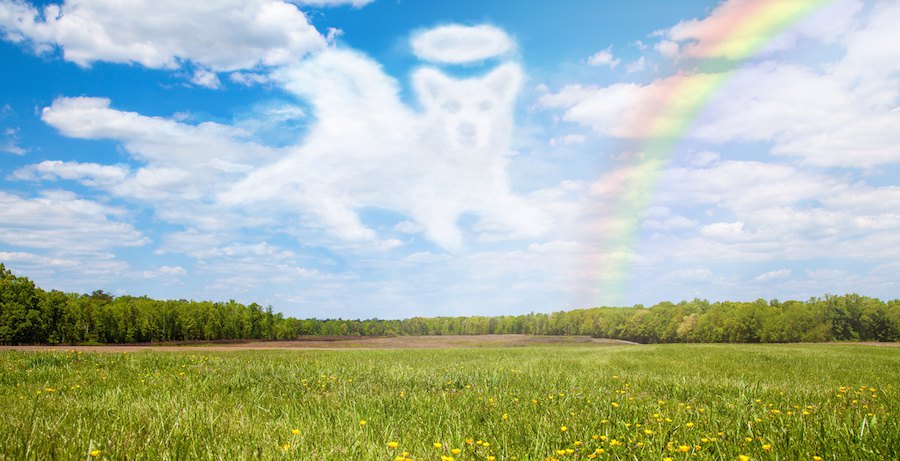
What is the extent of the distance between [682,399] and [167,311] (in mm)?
98281

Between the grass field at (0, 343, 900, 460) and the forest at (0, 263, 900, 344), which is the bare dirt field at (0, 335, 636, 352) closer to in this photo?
the forest at (0, 263, 900, 344)

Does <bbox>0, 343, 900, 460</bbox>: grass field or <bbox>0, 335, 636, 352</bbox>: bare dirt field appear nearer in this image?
<bbox>0, 343, 900, 460</bbox>: grass field

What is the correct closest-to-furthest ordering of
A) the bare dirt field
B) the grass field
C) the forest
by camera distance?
the grass field
the bare dirt field
the forest

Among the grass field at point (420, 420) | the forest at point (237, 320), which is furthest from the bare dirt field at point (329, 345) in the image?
the grass field at point (420, 420)

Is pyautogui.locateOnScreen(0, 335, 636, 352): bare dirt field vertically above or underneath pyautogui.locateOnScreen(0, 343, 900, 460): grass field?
underneath

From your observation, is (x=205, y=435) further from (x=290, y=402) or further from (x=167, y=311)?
(x=167, y=311)

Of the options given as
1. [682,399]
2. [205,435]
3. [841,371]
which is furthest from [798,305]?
[205,435]

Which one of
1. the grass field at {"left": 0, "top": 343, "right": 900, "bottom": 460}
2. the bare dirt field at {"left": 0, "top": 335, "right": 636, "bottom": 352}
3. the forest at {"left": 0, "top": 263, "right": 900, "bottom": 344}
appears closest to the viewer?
the grass field at {"left": 0, "top": 343, "right": 900, "bottom": 460}

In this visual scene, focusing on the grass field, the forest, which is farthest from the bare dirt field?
the grass field

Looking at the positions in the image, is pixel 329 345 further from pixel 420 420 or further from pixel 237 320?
pixel 420 420

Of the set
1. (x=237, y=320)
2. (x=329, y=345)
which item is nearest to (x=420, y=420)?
(x=329, y=345)

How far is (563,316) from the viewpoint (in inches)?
6348

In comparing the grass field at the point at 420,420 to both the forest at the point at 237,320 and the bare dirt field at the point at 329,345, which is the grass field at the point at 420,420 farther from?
the forest at the point at 237,320

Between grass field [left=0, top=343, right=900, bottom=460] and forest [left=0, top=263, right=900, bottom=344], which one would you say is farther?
forest [left=0, top=263, right=900, bottom=344]
